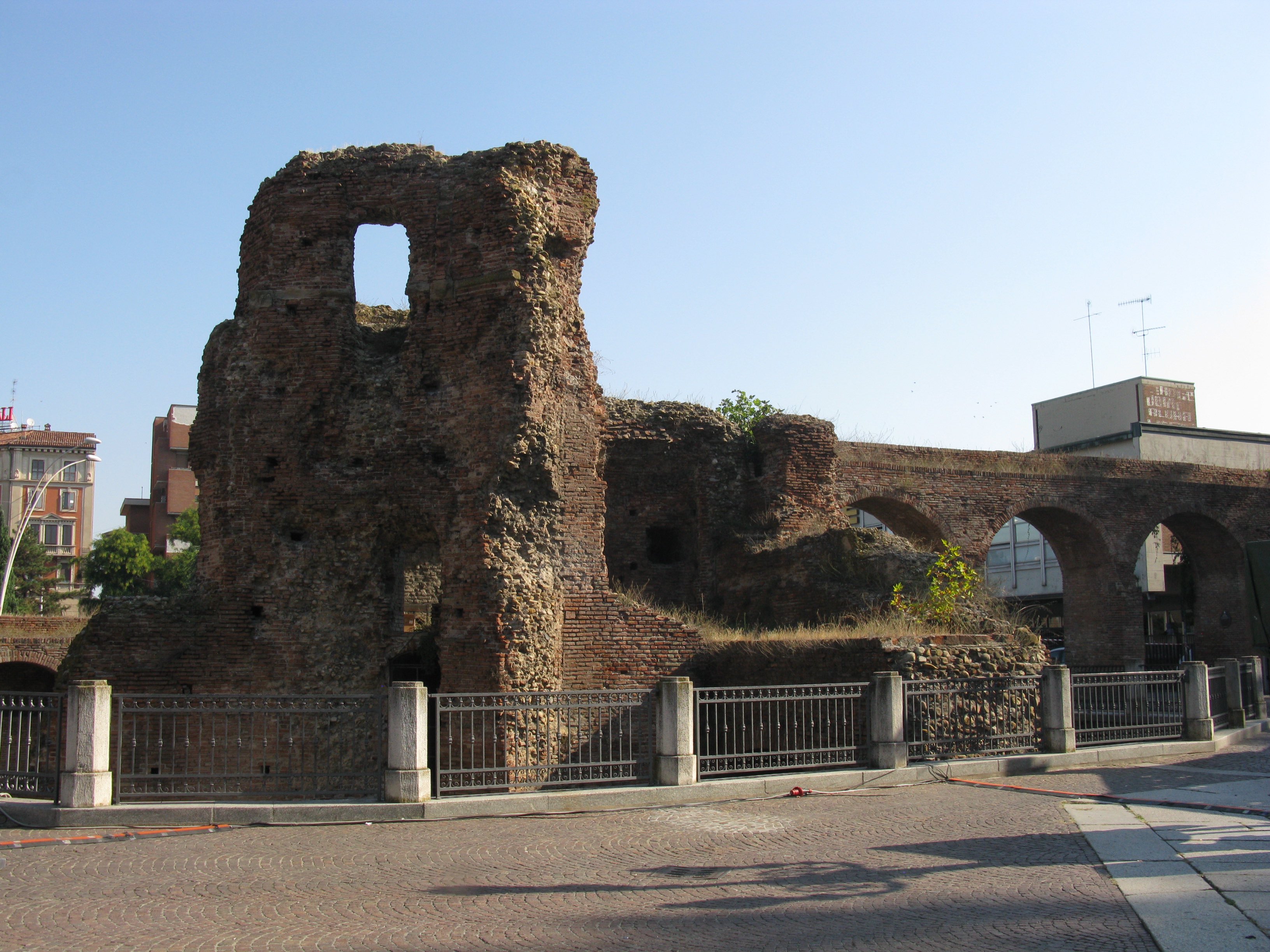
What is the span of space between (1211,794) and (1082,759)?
2520 mm

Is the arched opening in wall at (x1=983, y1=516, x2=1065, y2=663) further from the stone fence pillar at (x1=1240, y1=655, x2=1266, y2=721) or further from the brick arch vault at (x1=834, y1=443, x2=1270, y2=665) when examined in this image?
the stone fence pillar at (x1=1240, y1=655, x2=1266, y2=721)

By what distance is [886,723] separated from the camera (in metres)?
11.5

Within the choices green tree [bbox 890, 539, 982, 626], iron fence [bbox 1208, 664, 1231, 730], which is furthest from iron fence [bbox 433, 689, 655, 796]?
iron fence [bbox 1208, 664, 1231, 730]

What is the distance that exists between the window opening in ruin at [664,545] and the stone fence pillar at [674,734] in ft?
31.7

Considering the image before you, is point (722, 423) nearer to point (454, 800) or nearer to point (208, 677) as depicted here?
point (208, 677)

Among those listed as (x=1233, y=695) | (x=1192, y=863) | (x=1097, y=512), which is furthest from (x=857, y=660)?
(x=1097, y=512)

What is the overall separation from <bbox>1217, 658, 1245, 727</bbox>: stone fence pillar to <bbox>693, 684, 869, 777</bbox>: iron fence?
20.1ft

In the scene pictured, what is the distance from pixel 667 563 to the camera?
66.1 ft

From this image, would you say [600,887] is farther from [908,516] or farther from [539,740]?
[908,516]

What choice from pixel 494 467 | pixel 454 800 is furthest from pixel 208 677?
pixel 454 800

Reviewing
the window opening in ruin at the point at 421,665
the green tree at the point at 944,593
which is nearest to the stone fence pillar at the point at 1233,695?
the green tree at the point at 944,593

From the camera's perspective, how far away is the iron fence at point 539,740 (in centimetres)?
1017

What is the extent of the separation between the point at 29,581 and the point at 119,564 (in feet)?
20.8

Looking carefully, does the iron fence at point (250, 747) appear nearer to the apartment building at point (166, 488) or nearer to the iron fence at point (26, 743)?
the iron fence at point (26, 743)
